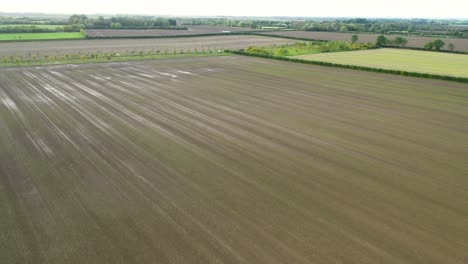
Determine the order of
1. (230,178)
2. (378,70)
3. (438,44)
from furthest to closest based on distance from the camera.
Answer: (438,44), (378,70), (230,178)

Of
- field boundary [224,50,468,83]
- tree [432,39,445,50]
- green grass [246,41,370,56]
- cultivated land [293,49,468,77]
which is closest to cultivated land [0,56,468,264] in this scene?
field boundary [224,50,468,83]

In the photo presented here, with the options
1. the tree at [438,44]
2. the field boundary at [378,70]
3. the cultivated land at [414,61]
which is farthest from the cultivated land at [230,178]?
the tree at [438,44]

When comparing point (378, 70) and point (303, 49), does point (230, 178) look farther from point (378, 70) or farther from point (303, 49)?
Result: point (303, 49)

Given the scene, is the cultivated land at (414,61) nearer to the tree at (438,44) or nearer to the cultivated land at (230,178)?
the tree at (438,44)

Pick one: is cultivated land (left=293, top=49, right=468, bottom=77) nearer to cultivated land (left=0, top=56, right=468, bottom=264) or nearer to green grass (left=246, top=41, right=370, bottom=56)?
green grass (left=246, top=41, right=370, bottom=56)

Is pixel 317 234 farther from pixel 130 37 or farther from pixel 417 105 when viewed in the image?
pixel 130 37

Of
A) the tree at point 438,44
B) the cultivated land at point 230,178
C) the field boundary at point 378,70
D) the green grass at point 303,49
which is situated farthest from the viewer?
the tree at point 438,44

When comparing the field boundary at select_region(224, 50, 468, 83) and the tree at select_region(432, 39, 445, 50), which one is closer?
the field boundary at select_region(224, 50, 468, 83)

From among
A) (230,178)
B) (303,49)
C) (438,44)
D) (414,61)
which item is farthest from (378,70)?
(230,178)
